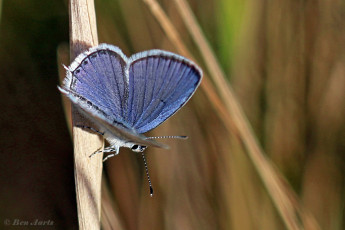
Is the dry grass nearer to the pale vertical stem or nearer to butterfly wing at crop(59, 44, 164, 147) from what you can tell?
butterfly wing at crop(59, 44, 164, 147)

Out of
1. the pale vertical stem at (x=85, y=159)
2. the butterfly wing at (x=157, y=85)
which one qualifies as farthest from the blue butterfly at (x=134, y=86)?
the pale vertical stem at (x=85, y=159)

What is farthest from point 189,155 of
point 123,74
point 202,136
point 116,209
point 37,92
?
point 37,92

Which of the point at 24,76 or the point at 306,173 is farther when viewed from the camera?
the point at 24,76

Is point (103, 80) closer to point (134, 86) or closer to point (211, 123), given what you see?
point (134, 86)

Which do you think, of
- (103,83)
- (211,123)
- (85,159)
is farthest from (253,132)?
(85,159)

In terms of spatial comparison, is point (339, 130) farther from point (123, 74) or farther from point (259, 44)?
point (123, 74)

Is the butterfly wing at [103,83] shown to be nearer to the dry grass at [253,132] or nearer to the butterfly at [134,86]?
the butterfly at [134,86]
